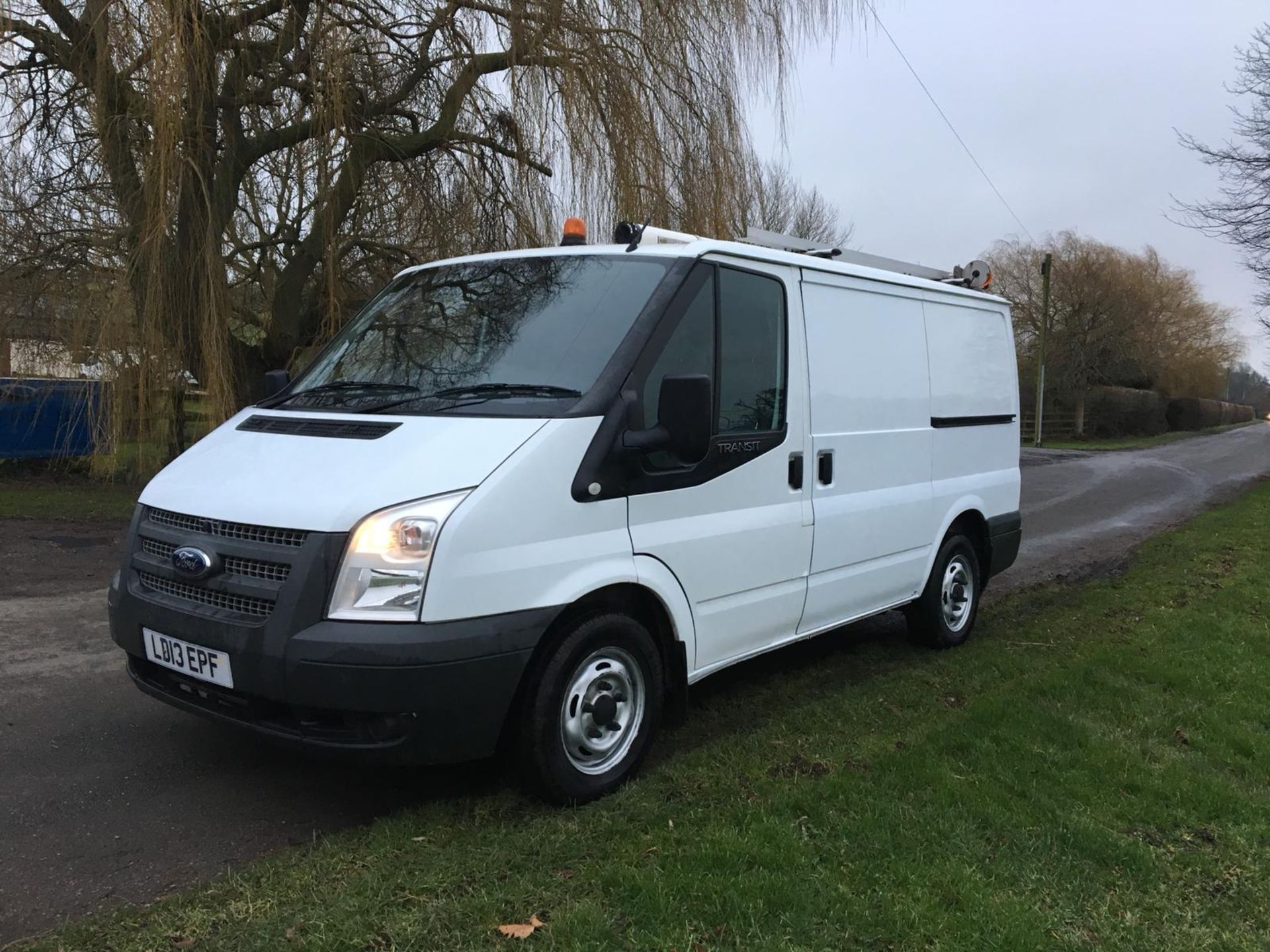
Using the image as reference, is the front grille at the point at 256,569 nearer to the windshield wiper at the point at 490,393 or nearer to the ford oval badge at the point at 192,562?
the ford oval badge at the point at 192,562

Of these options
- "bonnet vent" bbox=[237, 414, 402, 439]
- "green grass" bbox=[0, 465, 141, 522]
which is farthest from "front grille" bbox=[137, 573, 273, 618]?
"green grass" bbox=[0, 465, 141, 522]

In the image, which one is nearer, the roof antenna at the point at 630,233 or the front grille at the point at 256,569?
the front grille at the point at 256,569

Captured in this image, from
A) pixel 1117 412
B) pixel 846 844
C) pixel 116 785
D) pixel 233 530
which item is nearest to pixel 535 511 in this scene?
pixel 233 530

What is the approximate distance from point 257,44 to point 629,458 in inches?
280

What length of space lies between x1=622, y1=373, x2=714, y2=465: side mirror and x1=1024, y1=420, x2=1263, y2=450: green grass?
29.7 metres

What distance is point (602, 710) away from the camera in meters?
3.64

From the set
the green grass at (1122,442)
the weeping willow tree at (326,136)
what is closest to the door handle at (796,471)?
the weeping willow tree at (326,136)

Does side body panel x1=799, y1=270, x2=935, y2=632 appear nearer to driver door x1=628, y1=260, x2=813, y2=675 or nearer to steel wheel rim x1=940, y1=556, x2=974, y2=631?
driver door x1=628, y1=260, x2=813, y2=675

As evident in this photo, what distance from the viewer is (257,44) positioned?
28.1 ft

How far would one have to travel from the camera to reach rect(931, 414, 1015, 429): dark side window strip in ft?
18.7

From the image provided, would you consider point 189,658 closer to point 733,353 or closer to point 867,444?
point 733,353

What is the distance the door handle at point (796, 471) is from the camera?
14.5ft

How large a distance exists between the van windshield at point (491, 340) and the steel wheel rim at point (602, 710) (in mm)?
985

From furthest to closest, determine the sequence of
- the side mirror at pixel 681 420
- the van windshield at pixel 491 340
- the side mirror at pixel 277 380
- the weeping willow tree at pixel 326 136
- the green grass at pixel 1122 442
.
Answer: the green grass at pixel 1122 442 < the weeping willow tree at pixel 326 136 < the side mirror at pixel 277 380 < the van windshield at pixel 491 340 < the side mirror at pixel 681 420
